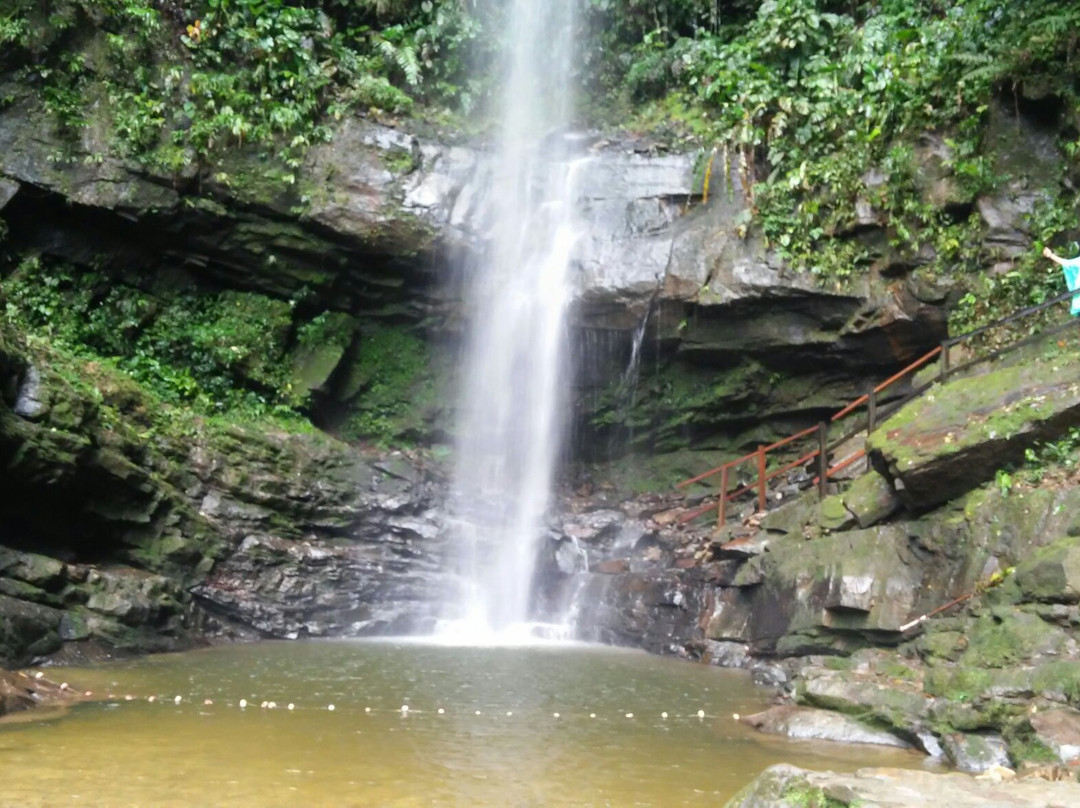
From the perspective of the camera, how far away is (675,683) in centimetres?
900

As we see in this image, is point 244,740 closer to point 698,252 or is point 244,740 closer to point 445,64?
point 698,252

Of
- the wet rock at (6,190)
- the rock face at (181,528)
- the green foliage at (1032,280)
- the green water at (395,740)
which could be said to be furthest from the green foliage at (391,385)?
the green foliage at (1032,280)

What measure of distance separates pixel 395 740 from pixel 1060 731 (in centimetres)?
409

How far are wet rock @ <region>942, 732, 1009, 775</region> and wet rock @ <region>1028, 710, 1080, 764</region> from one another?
0.98ft

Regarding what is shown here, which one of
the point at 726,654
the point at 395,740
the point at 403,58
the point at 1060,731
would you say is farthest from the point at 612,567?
the point at 403,58

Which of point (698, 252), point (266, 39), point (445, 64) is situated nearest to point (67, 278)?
point (266, 39)

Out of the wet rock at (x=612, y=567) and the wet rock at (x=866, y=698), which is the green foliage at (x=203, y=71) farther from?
the wet rock at (x=866, y=698)

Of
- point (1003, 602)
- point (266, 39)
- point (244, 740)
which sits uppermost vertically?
point (266, 39)

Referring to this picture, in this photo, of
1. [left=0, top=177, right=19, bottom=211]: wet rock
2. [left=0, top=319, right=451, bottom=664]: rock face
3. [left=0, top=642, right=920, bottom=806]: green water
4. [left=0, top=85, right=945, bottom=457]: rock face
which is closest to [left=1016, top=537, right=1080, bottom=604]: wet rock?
[left=0, top=642, right=920, bottom=806]: green water

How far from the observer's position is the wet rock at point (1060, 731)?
217 inches

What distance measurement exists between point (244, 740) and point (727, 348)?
31.4 feet

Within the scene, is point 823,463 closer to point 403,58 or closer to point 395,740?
point 395,740

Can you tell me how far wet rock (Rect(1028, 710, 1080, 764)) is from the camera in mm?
5504

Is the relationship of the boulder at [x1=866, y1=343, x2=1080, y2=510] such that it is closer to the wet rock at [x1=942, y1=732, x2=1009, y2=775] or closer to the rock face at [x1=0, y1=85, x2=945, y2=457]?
A: the wet rock at [x1=942, y1=732, x2=1009, y2=775]
